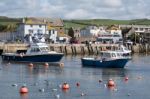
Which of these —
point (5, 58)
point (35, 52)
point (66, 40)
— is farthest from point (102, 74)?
point (66, 40)

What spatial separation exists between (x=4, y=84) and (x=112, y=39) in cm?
12210

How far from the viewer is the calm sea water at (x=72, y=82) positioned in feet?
191

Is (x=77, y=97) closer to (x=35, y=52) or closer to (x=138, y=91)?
(x=138, y=91)

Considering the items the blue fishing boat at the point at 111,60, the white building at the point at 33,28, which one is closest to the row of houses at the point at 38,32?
the white building at the point at 33,28

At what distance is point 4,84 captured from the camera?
218ft

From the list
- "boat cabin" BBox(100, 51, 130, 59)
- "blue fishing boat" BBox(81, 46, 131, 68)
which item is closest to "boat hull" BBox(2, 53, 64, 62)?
"blue fishing boat" BBox(81, 46, 131, 68)

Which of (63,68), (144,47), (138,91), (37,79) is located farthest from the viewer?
(144,47)

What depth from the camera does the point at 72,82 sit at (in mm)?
69438

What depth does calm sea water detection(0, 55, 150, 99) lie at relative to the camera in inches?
2289

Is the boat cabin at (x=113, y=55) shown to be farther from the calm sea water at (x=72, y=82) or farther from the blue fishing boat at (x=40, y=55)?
the blue fishing boat at (x=40, y=55)

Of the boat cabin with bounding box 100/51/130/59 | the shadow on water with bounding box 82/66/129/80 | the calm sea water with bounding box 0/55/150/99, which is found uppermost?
the boat cabin with bounding box 100/51/130/59

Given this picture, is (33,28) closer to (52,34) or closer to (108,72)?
(52,34)

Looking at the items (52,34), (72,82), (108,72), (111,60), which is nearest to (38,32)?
(52,34)

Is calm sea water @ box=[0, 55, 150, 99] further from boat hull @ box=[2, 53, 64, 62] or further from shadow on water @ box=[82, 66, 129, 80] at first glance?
boat hull @ box=[2, 53, 64, 62]
